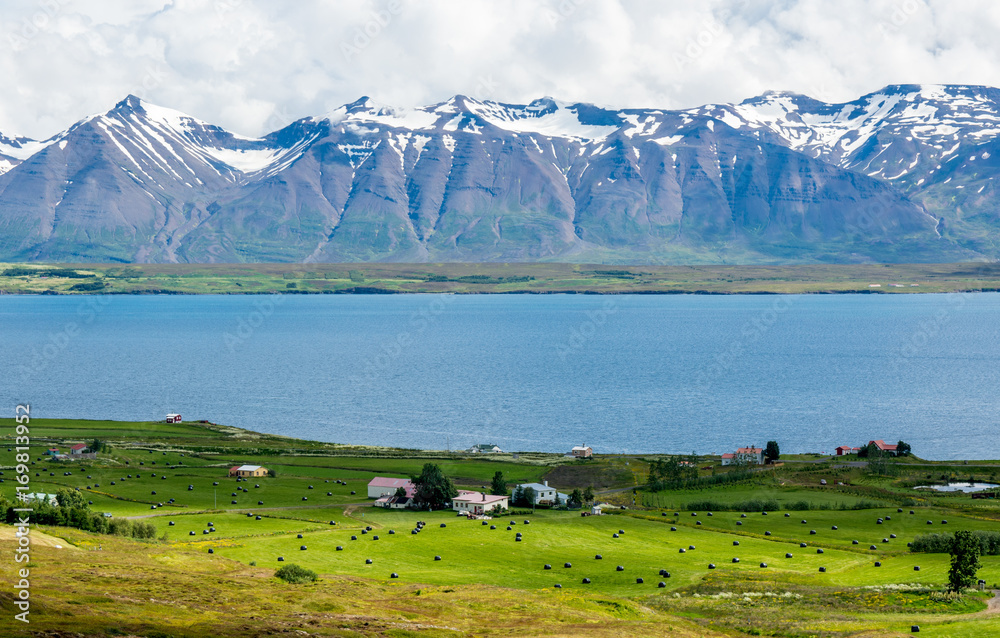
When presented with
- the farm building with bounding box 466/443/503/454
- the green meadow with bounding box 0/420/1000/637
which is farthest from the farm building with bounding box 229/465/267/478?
the farm building with bounding box 466/443/503/454

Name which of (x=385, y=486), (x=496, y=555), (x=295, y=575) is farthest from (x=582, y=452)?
(x=295, y=575)

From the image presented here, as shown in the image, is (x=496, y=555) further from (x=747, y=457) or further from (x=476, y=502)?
(x=747, y=457)

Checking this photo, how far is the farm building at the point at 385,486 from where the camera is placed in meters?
91.5

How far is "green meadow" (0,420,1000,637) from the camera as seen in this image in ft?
152

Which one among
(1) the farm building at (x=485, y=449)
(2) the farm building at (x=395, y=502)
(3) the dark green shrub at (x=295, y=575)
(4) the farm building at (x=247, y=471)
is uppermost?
(1) the farm building at (x=485, y=449)

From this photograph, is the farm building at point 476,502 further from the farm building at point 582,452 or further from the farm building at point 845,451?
the farm building at point 845,451

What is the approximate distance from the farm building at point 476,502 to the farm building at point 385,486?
544cm

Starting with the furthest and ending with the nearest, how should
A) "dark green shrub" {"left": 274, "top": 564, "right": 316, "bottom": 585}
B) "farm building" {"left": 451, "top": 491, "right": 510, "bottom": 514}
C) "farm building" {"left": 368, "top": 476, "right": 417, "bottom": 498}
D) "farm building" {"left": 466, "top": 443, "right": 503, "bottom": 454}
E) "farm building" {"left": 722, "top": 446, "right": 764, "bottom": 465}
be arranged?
1. "farm building" {"left": 466, "top": 443, "right": 503, "bottom": 454}
2. "farm building" {"left": 722, "top": 446, "right": 764, "bottom": 465}
3. "farm building" {"left": 368, "top": 476, "right": 417, "bottom": 498}
4. "farm building" {"left": 451, "top": 491, "right": 510, "bottom": 514}
5. "dark green shrub" {"left": 274, "top": 564, "right": 316, "bottom": 585}

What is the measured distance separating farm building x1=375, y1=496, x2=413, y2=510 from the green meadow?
180 centimetres

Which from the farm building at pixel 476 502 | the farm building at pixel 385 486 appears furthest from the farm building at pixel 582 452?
the farm building at pixel 385 486

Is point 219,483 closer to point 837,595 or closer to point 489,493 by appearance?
point 489,493

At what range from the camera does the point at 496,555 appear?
68938 millimetres

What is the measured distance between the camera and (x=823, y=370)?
634 feet

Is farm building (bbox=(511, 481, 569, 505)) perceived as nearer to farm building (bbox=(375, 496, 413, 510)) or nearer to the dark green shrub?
farm building (bbox=(375, 496, 413, 510))
